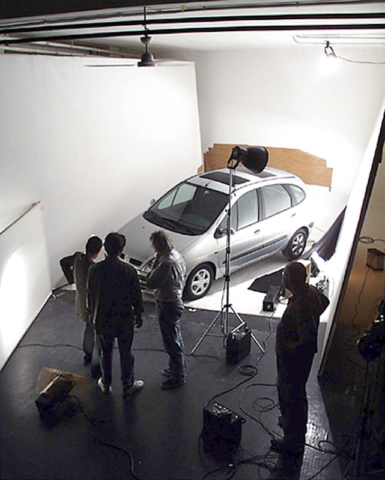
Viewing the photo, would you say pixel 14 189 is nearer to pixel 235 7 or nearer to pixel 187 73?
pixel 235 7

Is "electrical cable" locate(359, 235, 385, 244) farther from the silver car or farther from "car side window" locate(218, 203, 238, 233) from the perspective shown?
"car side window" locate(218, 203, 238, 233)

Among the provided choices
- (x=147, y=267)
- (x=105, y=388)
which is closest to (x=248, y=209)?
(x=147, y=267)

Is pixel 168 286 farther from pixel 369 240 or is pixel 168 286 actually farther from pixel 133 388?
pixel 369 240

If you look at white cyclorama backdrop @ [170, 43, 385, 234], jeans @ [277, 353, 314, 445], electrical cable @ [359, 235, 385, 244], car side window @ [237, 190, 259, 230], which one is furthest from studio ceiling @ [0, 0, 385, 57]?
electrical cable @ [359, 235, 385, 244]

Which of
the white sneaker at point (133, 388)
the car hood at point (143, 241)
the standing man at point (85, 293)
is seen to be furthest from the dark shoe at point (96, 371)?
the car hood at point (143, 241)

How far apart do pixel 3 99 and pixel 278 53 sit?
4.56 m

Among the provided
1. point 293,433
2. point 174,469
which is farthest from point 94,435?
point 293,433

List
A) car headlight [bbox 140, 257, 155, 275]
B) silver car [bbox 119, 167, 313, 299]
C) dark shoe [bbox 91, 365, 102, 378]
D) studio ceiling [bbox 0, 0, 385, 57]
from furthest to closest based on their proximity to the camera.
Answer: silver car [bbox 119, 167, 313, 299]
car headlight [bbox 140, 257, 155, 275]
dark shoe [bbox 91, 365, 102, 378]
studio ceiling [bbox 0, 0, 385, 57]

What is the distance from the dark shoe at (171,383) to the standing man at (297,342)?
118cm

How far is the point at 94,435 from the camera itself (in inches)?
155

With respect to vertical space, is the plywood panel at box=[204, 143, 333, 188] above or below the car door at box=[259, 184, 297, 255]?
above

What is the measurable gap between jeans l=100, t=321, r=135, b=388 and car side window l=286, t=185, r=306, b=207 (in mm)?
3965

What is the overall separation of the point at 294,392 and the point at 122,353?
1.52m

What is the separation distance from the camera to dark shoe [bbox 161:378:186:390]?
450 centimetres
